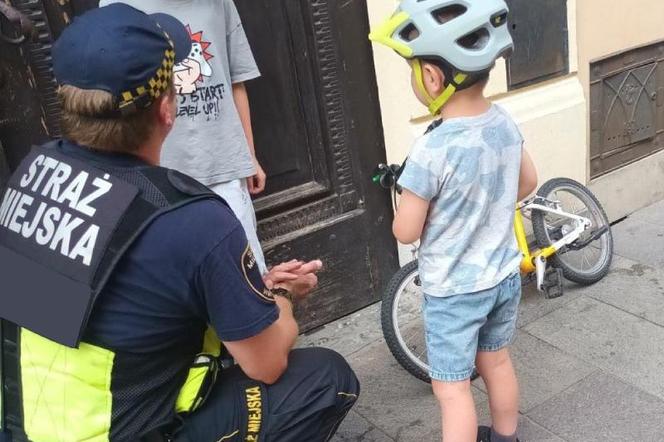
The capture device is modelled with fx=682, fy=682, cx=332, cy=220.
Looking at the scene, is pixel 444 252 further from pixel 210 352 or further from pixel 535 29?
pixel 535 29

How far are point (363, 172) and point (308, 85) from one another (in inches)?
20.9

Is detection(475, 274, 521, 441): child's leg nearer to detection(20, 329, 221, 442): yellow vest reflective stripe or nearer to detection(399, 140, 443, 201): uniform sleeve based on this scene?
detection(399, 140, 443, 201): uniform sleeve

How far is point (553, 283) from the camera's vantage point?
3467 millimetres

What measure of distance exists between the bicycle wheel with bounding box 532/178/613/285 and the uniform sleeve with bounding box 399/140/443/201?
1.66 m

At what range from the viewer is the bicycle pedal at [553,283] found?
11.4 feet

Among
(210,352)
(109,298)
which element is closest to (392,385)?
(210,352)

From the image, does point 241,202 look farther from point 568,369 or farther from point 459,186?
point 568,369

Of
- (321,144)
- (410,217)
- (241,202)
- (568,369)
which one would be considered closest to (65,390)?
(410,217)

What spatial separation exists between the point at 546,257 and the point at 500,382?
4.03 feet

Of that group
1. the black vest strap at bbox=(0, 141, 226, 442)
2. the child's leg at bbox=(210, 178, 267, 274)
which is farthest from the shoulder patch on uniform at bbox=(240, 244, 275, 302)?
the child's leg at bbox=(210, 178, 267, 274)

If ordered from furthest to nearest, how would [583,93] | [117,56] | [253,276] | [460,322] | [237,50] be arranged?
[583,93] < [237,50] < [460,322] < [253,276] < [117,56]

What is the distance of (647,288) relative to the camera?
3557 millimetres

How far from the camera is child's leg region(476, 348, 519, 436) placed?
229cm

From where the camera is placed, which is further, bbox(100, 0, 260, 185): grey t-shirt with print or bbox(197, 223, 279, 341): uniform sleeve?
bbox(100, 0, 260, 185): grey t-shirt with print
